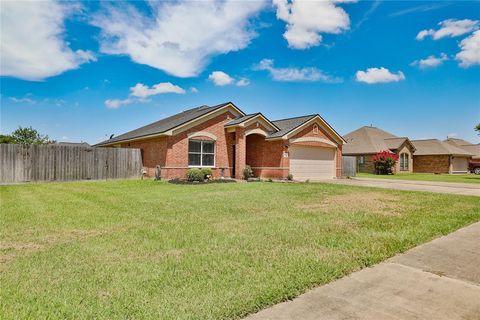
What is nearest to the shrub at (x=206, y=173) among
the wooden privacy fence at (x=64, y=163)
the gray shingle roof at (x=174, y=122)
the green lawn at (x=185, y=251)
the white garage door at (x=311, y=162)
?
the gray shingle roof at (x=174, y=122)

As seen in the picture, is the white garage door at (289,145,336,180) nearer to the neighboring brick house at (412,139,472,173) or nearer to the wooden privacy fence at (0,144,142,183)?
the wooden privacy fence at (0,144,142,183)

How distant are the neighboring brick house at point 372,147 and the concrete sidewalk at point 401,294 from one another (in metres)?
33.6

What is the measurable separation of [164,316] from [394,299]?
2.52 metres

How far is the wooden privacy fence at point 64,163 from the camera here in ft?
54.8

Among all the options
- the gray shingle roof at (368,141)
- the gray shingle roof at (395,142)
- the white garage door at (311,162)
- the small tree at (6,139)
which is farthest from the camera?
the small tree at (6,139)

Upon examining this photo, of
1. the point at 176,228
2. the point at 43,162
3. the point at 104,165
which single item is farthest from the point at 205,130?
the point at 176,228

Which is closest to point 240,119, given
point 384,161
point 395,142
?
point 384,161

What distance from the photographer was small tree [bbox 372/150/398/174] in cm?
3403

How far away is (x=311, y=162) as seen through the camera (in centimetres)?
2325

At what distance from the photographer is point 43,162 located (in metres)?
17.6

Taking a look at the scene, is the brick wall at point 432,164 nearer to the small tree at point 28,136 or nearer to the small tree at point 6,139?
the small tree at point 28,136

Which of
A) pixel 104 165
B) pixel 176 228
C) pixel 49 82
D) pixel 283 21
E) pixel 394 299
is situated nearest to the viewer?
pixel 394 299

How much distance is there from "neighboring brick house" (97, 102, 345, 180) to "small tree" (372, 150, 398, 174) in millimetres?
13009

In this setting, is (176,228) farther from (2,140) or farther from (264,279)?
(2,140)
